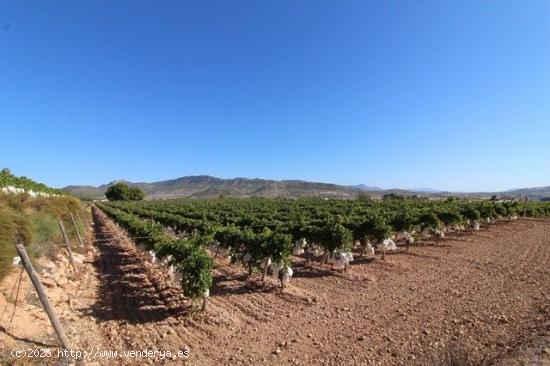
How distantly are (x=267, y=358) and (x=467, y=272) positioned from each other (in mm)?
8797

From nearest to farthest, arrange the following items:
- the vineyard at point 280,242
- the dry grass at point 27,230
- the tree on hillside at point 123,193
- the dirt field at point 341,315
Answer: the dirt field at point 341,315, the dry grass at point 27,230, the vineyard at point 280,242, the tree on hillside at point 123,193

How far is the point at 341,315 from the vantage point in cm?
889

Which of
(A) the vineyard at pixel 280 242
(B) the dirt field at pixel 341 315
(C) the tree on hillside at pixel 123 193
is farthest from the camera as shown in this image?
(C) the tree on hillside at pixel 123 193

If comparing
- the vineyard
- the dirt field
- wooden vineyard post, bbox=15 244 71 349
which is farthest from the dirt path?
wooden vineyard post, bbox=15 244 71 349

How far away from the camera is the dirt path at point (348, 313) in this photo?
6.99m

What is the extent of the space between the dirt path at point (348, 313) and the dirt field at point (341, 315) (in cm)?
2

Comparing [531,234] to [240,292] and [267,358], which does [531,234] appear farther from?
[267,358]

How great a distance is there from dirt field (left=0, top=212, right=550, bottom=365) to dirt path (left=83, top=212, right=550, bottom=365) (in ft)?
0.08

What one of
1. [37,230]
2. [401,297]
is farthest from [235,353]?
[37,230]

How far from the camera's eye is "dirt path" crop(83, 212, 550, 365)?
6992mm

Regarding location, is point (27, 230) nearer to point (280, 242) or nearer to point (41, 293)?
point (41, 293)

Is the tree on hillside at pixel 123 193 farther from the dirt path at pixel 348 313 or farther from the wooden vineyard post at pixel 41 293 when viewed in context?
the wooden vineyard post at pixel 41 293

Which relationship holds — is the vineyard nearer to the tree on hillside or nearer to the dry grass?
the dry grass

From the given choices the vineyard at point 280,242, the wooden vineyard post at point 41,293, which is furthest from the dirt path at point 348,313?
the wooden vineyard post at point 41,293
